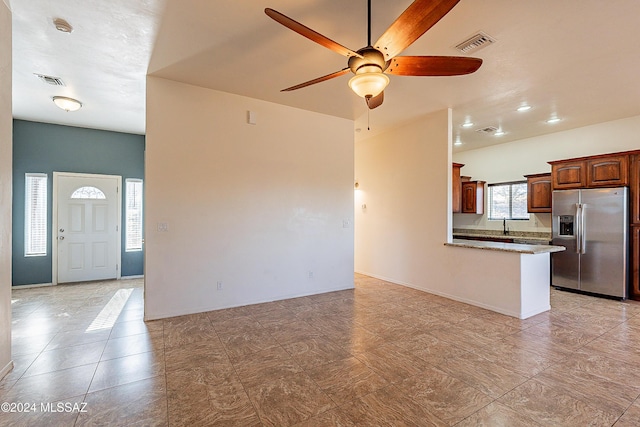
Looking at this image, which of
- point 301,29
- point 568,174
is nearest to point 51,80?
point 301,29

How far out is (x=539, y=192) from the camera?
5.82 m

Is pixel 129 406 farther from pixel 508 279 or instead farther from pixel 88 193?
pixel 88 193

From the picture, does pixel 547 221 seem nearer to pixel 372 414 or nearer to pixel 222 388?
pixel 372 414

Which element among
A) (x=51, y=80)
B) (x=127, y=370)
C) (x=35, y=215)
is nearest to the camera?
(x=127, y=370)

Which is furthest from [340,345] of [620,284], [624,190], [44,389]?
[624,190]

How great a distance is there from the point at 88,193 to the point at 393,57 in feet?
21.1

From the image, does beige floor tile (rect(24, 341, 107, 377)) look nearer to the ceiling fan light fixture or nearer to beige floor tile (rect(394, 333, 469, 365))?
beige floor tile (rect(394, 333, 469, 365))

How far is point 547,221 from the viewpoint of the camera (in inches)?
235

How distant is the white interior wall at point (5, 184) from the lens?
7.75 feet

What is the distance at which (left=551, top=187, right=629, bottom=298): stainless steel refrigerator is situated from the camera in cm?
462

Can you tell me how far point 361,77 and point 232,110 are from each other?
261 centimetres

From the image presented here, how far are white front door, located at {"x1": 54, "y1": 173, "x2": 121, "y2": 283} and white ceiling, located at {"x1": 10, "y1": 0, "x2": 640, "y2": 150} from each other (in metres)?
1.48

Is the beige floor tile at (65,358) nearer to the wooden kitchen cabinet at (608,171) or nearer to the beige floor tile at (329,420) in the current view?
the beige floor tile at (329,420)

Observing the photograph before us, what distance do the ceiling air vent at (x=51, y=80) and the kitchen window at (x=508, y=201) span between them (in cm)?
822
